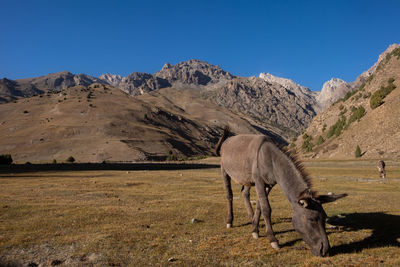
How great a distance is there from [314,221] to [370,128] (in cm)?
9404

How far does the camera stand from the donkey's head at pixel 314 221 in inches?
293

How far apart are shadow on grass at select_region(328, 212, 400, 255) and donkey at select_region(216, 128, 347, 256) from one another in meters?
1.34

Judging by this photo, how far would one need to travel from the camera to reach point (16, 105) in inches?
6737

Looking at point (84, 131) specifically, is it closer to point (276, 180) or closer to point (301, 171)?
point (276, 180)

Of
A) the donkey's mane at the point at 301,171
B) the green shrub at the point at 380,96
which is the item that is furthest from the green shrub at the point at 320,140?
the donkey's mane at the point at 301,171

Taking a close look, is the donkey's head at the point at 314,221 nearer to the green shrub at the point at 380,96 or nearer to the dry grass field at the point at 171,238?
the dry grass field at the point at 171,238

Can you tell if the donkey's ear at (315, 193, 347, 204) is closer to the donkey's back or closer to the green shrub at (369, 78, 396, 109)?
the donkey's back

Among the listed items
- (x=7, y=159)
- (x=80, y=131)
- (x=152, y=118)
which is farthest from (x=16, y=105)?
(x=7, y=159)

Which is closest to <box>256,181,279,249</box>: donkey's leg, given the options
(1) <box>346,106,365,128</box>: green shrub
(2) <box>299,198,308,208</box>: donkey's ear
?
(2) <box>299,198,308,208</box>: donkey's ear

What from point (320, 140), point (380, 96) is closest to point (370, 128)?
point (380, 96)

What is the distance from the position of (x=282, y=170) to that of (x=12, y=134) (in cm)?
14718

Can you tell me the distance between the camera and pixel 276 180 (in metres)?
8.66

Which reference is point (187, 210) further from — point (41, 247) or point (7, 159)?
point (7, 159)

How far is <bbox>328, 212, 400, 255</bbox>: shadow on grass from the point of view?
Result: 863cm
